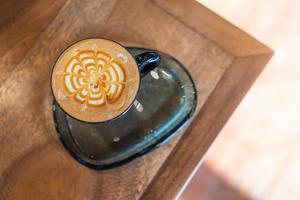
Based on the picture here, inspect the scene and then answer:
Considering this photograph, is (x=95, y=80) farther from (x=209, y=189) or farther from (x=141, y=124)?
(x=209, y=189)

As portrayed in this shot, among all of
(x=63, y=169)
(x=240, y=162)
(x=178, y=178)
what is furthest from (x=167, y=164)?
(x=240, y=162)

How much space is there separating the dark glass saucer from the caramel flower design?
0.25ft

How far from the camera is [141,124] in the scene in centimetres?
60

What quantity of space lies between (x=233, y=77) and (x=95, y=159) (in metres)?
0.25

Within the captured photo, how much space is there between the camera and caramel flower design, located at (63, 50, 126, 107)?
0.51m

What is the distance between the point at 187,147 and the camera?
56 cm

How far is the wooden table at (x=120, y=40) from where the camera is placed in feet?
1.81

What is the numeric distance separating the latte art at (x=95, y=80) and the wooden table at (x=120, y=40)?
84 millimetres

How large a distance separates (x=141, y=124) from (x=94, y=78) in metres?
0.13

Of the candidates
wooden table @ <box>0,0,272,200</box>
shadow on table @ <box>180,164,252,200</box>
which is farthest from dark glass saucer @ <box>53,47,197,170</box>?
shadow on table @ <box>180,164,252,200</box>

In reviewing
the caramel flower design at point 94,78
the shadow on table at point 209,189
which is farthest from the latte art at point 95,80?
the shadow on table at point 209,189

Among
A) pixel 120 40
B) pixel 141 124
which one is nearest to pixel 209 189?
pixel 141 124

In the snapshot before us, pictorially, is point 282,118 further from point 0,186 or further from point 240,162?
point 0,186

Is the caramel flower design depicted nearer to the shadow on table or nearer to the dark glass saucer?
the dark glass saucer
